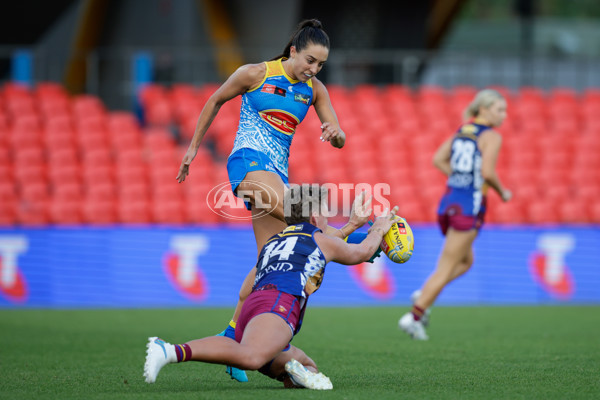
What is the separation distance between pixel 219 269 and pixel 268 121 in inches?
273

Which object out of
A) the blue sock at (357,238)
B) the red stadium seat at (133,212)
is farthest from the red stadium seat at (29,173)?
the blue sock at (357,238)

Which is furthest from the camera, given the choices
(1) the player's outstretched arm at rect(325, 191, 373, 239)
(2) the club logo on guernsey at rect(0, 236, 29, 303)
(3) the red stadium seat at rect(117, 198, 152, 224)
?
(3) the red stadium seat at rect(117, 198, 152, 224)

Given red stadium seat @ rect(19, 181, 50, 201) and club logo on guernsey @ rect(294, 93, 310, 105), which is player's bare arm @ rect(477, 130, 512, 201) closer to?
club logo on guernsey @ rect(294, 93, 310, 105)

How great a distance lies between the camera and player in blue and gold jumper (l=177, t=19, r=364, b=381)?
555cm

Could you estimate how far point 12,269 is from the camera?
1208cm

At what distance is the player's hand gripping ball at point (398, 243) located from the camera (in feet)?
18.5

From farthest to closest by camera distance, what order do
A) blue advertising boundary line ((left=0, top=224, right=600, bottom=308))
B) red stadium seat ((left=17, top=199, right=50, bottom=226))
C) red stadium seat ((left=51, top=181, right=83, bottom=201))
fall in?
red stadium seat ((left=51, top=181, right=83, bottom=201)), red stadium seat ((left=17, top=199, right=50, bottom=226)), blue advertising boundary line ((left=0, top=224, right=600, bottom=308))

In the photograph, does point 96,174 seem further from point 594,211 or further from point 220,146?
point 594,211

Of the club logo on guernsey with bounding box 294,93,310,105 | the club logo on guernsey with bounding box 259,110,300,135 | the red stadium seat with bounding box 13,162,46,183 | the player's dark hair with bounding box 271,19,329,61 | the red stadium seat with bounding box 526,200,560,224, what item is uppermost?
the player's dark hair with bounding box 271,19,329,61

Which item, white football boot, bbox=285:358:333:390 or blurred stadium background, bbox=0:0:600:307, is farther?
blurred stadium background, bbox=0:0:600:307

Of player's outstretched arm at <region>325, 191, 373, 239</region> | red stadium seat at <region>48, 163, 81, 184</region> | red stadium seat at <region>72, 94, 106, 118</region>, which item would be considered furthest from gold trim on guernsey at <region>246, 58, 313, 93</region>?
red stadium seat at <region>72, 94, 106, 118</region>

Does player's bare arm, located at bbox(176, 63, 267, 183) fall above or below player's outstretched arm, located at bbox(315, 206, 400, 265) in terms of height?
above

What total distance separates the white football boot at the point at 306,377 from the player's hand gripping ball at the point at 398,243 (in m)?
1.04

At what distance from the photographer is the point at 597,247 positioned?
41.9ft
